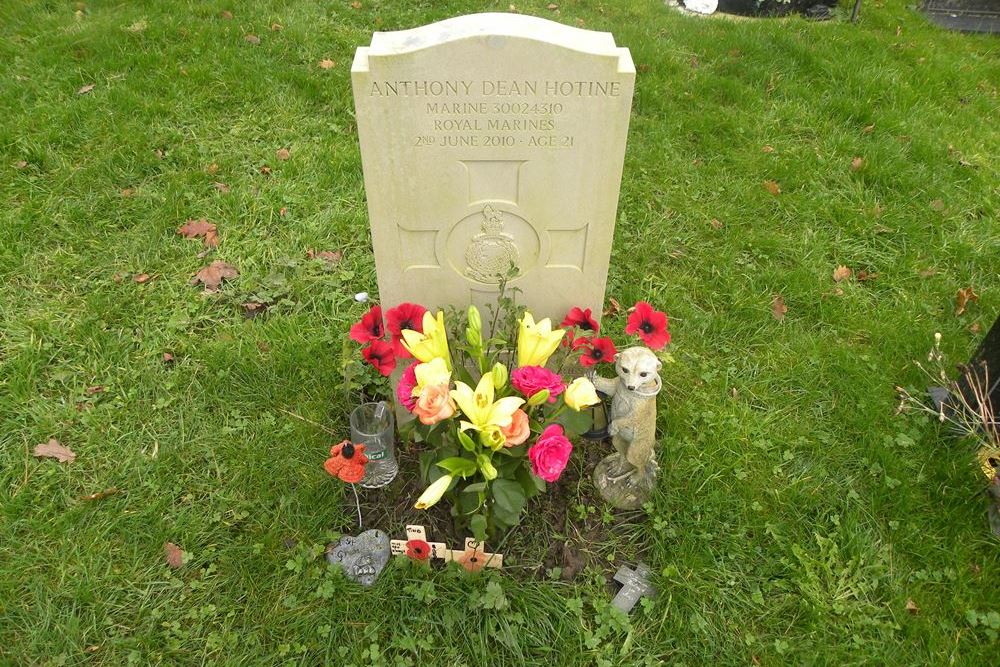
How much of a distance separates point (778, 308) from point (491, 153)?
202 centimetres

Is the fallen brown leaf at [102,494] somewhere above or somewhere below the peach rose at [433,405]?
below

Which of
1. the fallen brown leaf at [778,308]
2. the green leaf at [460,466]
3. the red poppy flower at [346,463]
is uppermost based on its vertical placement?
the green leaf at [460,466]

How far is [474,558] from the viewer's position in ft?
7.64

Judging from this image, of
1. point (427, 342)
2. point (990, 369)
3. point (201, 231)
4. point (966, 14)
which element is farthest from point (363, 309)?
point (966, 14)

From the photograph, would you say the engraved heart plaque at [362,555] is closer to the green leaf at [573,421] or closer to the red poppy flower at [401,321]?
the red poppy flower at [401,321]

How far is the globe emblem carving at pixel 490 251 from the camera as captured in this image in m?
2.36

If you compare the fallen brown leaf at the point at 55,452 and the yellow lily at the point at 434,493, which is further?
the fallen brown leaf at the point at 55,452

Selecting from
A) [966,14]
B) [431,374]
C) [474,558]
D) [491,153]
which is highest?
[491,153]

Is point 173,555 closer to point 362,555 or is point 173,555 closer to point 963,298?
point 362,555

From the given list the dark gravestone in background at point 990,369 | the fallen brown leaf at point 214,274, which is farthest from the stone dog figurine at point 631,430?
the fallen brown leaf at point 214,274

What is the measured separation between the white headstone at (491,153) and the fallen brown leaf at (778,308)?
132cm

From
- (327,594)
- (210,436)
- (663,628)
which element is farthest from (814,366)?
(210,436)

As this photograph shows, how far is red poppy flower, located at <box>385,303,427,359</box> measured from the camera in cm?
231

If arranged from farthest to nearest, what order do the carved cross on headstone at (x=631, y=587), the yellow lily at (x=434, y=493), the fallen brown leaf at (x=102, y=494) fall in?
the fallen brown leaf at (x=102, y=494) → the carved cross on headstone at (x=631, y=587) → the yellow lily at (x=434, y=493)
